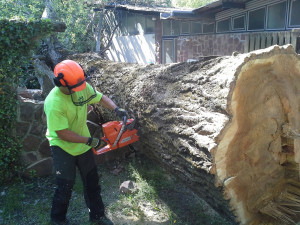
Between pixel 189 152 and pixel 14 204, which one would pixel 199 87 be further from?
pixel 14 204

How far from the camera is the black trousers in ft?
9.22

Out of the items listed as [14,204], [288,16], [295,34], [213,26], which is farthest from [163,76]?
[213,26]

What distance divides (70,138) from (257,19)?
7.38 meters

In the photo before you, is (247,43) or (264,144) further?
(247,43)

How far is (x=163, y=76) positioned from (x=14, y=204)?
2.47 meters

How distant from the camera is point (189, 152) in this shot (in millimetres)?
2498

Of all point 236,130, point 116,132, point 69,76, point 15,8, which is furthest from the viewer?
point 15,8

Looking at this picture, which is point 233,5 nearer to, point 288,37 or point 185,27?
point 288,37

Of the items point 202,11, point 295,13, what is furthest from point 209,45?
point 295,13

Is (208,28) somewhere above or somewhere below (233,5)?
below

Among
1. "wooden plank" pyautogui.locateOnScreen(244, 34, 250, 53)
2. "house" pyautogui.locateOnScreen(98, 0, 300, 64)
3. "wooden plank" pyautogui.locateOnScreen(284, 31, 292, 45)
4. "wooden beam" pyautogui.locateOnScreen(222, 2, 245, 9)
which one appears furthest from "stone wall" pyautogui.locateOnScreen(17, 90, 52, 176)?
"wooden plank" pyautogui.locateOnScreen(244, 34, 250, 53)

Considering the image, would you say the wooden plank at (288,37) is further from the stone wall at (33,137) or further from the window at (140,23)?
the window at (140,23)

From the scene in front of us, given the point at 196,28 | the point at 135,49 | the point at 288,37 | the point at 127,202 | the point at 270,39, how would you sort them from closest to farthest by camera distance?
the point at 127,202
the point at 288,37
the point at 270,39
the point at 196,28
the point at 135,49

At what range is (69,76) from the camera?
255cm
